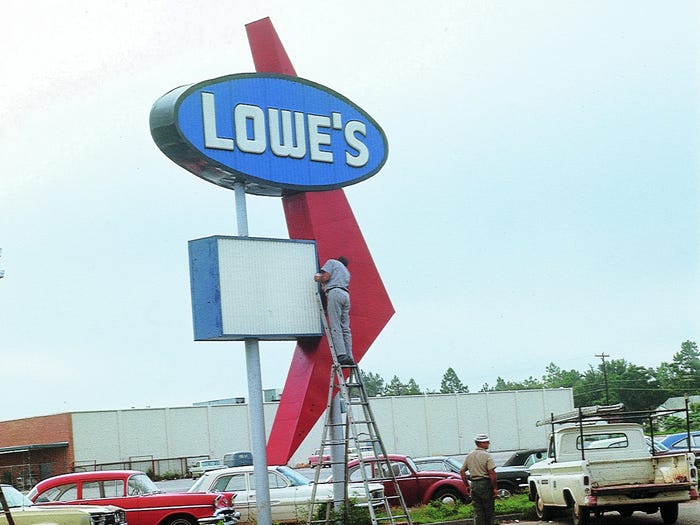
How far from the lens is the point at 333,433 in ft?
56.3

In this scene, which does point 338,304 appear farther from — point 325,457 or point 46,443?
point 46,443

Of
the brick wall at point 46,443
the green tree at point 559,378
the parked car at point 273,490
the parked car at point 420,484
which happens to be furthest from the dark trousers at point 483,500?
the green tree at point 559,378

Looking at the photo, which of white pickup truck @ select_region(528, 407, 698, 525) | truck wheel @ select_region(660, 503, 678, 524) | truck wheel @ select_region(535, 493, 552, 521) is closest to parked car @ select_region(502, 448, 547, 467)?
white pickup truck @ select_region(528, 407, 698, 525)

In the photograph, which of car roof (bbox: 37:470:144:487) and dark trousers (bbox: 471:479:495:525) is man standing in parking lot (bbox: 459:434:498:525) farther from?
car roof (bbox: 37:470:144:487)

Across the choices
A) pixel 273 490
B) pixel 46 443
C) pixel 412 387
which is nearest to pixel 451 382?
pixel 412 387

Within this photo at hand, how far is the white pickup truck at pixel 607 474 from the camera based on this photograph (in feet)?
54.4

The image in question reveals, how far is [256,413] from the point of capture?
16.5 m

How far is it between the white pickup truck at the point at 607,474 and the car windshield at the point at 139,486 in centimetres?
701

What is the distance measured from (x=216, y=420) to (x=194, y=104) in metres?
45.4

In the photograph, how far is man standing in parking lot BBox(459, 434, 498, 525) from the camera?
15320 mm

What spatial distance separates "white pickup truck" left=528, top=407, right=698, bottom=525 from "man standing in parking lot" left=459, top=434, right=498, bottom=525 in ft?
6.24

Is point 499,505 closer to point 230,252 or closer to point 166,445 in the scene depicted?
point 230,252

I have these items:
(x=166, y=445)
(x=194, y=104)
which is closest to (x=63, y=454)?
(x=166, y=445)

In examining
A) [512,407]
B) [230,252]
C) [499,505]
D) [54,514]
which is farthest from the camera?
[512,407]
